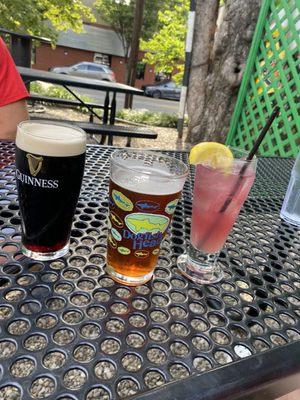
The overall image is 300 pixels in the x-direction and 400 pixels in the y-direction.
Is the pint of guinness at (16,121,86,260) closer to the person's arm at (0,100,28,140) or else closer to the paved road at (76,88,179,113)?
the person's arm at (0,100,28,140)

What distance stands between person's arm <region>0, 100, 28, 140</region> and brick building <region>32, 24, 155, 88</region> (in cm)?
2284

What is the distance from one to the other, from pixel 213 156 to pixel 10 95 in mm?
1318

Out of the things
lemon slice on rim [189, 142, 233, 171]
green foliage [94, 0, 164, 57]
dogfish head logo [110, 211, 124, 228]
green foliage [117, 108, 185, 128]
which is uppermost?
green foliage [94, 0, 164, 57]

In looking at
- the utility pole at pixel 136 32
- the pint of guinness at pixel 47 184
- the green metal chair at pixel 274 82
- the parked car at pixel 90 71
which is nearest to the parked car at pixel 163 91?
the parked car at pixel 90 71

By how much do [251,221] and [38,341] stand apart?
686 mm

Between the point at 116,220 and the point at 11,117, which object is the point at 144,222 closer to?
the point at 116,220

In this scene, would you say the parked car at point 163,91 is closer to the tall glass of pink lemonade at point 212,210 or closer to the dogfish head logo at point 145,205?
the tall glass of pink lemonade at point 212,210

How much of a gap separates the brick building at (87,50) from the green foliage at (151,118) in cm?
1684

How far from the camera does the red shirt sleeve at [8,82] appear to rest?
1609 millimetres

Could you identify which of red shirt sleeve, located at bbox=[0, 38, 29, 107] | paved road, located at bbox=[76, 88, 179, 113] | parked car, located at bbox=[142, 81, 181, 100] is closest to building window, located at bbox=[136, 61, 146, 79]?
parked car, located at bbox=[142, 81, 181, 100]

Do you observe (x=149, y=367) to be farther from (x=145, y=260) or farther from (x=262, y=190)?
(x=262, y=190)

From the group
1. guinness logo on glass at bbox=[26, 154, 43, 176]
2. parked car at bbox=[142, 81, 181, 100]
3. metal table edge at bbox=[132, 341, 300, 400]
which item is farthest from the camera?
parked car at bbox=[142, 81, 181, 100]

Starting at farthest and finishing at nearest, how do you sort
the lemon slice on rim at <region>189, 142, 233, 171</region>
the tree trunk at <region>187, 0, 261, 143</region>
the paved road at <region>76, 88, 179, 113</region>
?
the paved road at <region>76, 88, 179, 113</region> → the tree trunk at <region>187, 0, 261, 143</region> → the lemon slice on rim at <region>189, 142, 233, 171</region>

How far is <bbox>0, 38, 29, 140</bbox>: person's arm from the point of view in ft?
5.24
